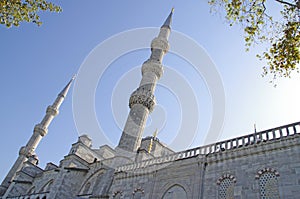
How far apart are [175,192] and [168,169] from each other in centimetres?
136

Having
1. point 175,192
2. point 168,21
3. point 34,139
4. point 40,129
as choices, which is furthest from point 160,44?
point 34,139

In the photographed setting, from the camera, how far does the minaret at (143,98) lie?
21017mm

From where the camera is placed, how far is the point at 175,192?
42.5 ft

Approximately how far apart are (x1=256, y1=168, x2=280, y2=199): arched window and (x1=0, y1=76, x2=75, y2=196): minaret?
27022mm

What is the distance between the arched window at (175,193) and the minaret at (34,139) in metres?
22.4

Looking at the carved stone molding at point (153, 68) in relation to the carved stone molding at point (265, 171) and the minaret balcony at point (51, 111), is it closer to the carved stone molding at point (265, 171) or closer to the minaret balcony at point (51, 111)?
the minaret balcony at point (51, 111)

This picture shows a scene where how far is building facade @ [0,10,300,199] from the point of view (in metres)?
10.5

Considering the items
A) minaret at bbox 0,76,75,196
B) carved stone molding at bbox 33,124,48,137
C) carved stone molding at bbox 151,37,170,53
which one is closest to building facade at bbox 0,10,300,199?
carved stone molding at bbox 151,37,170,53

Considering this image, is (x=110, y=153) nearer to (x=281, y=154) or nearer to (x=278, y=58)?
(x=281, y=154)

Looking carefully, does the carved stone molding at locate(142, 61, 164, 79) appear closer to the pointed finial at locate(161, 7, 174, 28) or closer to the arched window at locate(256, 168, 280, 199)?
the pointed finial at locate(161, 7, 174, 28)

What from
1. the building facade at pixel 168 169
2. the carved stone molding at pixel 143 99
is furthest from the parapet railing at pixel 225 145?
the carved stone molding at pixel 143 99

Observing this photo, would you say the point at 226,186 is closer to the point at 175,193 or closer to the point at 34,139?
the point at 175,193

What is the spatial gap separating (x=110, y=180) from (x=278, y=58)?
13573 mm

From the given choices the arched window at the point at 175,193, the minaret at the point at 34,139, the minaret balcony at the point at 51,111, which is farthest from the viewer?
the minaret balcony at the point at 51,111
